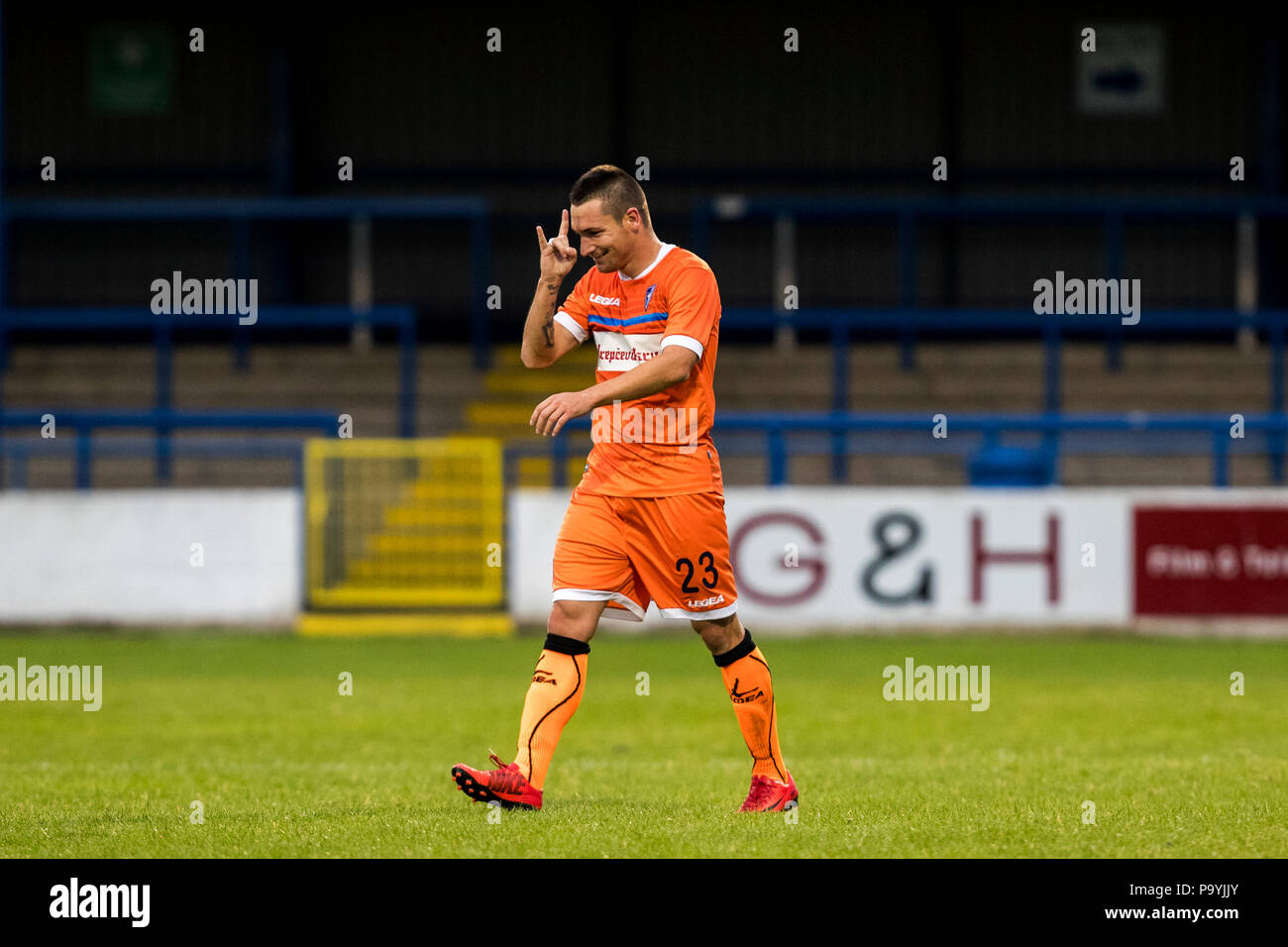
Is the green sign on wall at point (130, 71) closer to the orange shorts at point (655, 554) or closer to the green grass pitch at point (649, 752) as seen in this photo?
the green grass pitch at point (649, 752)

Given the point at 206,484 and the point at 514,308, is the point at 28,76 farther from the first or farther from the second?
the point at 206,484

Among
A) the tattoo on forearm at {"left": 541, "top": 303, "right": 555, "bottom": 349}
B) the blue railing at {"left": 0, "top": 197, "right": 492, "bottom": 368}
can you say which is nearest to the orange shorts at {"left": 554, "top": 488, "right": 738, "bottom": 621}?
the tattoo on forearm at {"left": 541, "top": 303, "right": 555, "bottom": 349}

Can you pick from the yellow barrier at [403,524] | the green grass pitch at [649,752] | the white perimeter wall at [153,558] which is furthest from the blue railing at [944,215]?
the green grass pitch at [649,752]

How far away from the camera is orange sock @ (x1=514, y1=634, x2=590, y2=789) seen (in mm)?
6188

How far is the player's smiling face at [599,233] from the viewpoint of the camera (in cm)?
613

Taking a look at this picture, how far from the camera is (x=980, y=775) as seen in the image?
24.6ft

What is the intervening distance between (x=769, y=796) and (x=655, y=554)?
88cm

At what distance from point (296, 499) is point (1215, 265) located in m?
13.7

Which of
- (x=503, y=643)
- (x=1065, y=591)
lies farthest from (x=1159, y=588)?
(x=503, y=643)

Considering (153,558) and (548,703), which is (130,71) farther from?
(548,703)

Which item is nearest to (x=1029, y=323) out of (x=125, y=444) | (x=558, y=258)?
(x=125, y=444)

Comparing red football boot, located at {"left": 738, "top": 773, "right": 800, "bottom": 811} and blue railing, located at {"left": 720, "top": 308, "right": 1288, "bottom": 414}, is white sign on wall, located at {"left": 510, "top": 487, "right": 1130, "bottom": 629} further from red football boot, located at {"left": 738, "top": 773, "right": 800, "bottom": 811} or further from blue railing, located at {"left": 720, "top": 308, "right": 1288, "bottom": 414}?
red football boot, located at {"left": 738, "top": 773, "right": 800, "bottom": 811}

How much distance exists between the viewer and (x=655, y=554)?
6234 mm

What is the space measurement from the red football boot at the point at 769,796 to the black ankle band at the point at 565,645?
0.72 m
